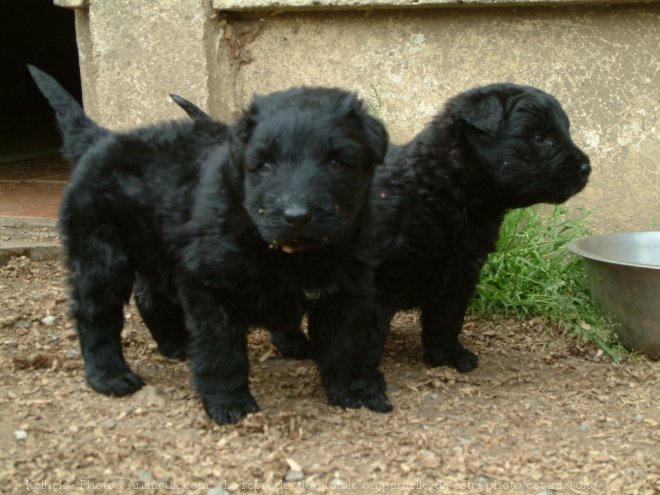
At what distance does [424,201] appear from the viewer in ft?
11.8

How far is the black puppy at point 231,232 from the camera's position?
2.77 meters

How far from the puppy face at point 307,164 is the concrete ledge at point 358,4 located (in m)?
2.13

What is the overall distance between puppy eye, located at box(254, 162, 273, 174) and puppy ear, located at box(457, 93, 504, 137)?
1063 millimetres

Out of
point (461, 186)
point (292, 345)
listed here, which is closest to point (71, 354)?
point (292, 345)

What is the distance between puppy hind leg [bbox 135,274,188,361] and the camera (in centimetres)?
388

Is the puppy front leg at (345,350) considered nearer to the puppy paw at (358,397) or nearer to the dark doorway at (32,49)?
the puppy paw at (358,397)

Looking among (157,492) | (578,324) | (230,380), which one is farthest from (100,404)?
(578,324)

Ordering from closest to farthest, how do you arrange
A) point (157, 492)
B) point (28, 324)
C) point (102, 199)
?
point (157, 492)
point (102, 199)
point (28, 324)

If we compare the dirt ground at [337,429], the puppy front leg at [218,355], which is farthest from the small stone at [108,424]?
the puppy front leg at [218,355]

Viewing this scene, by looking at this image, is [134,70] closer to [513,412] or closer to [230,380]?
[230,380]

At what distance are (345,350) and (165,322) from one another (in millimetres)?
1095

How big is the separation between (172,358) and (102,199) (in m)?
0.96

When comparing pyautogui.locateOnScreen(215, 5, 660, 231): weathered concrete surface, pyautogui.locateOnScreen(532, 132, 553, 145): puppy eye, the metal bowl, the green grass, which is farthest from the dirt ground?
pyautogui.locateOnScreen(215, 5, 660, 231): weathered concrete surface

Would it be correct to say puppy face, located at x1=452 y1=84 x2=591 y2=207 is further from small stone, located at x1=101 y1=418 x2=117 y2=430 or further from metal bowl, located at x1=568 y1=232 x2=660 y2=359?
small stone, located at x1=101 y1=418 x2=117 y2=430
